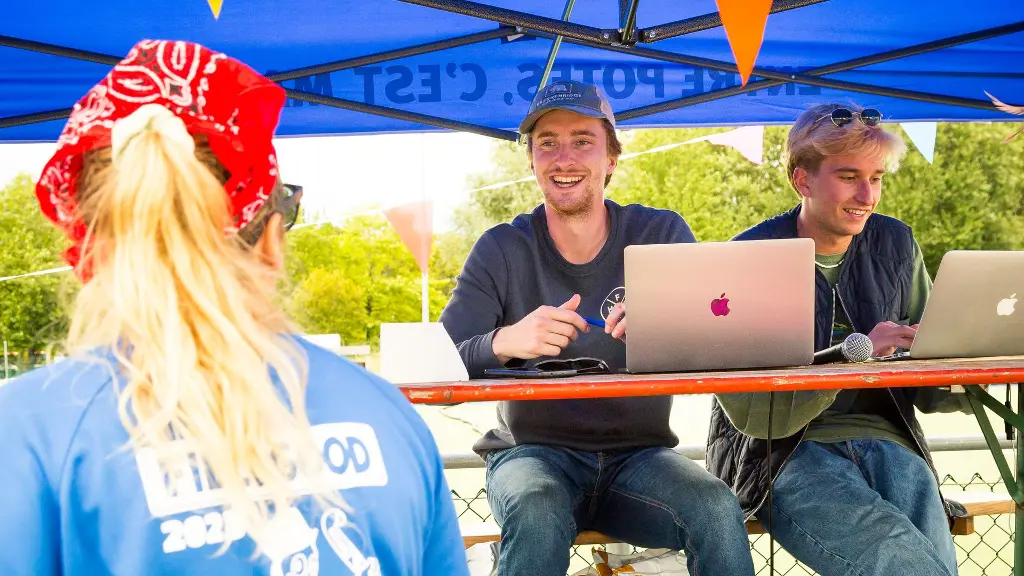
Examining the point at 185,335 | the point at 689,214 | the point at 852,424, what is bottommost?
the point at 852,424

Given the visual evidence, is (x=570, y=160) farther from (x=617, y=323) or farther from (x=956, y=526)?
(x=956, y=526)

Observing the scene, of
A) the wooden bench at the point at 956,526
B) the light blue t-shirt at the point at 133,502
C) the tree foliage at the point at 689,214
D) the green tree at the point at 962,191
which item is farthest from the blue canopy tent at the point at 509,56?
the green tree at the point at 962,191

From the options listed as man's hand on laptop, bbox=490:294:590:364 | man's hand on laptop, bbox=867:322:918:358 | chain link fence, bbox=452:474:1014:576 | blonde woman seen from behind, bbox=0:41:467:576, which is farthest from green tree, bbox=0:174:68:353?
blonde woman seen from behind, bbox=0:41:467:576

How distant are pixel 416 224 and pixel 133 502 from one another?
417 inches

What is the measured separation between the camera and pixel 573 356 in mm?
2625

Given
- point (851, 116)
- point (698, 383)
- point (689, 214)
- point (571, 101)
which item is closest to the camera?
point (698, 383)

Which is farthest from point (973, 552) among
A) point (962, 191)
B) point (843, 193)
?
point (962, 191)

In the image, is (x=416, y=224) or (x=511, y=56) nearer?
(x=511, y=56)

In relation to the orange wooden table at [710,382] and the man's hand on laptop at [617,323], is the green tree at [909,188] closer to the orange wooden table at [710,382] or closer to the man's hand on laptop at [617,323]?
the man's hand on laptop at [617,323]

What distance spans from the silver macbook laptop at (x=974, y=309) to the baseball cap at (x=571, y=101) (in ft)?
2.98

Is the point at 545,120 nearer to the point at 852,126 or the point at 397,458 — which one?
the point at 852,126

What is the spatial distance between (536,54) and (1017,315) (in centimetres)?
199

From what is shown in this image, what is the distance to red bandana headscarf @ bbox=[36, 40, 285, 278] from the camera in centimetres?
95

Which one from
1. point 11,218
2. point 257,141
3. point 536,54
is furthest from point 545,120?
point 11,218
